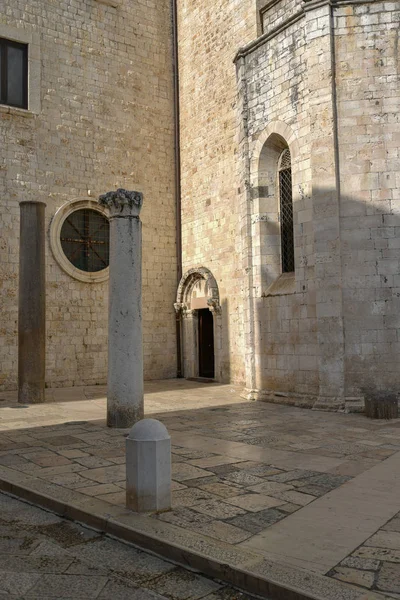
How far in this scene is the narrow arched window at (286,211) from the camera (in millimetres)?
11812

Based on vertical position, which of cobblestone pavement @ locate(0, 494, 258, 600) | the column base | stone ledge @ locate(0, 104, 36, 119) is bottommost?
cobblestone pavement @ locate(0, 494, 258, 600)

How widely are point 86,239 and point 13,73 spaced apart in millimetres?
4552

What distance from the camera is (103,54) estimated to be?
15766 millimetres

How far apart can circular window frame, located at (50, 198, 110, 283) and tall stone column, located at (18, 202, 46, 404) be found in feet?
8.90

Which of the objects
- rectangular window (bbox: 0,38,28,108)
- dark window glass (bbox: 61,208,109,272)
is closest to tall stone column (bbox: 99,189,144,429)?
dark window glass (bbox: 61,208,109,272)

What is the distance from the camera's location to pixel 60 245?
48.2 feet

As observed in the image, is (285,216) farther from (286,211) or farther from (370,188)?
(370,188)

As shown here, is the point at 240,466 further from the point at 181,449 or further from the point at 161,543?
Answer: the point at 161,543

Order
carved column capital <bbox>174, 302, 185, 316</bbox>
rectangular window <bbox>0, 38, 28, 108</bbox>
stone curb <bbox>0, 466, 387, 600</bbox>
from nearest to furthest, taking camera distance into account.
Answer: stone curb <bbox>0, 466, 387, 600</bbox>
rectangular window <bbox>0, 38, 28, 108</bbox>
carved column capital <bbox>174, 302, 185, 316</bbox>

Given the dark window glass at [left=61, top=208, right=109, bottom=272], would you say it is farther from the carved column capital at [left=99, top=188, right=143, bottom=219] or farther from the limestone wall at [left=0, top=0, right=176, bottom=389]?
the carved column capital at [left=99, top=188, right=143, bottom=219]

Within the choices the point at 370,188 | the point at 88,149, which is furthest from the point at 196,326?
the point at 370,188

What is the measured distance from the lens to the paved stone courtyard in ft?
12.2

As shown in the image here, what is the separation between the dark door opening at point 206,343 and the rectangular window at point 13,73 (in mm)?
7481

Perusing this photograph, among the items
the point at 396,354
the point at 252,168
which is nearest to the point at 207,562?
the point at 396,354
